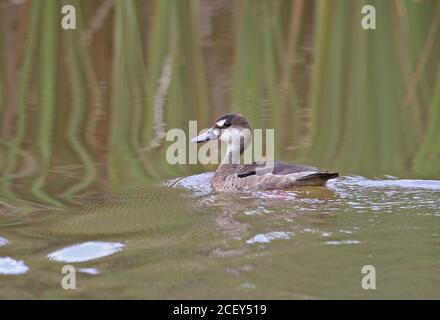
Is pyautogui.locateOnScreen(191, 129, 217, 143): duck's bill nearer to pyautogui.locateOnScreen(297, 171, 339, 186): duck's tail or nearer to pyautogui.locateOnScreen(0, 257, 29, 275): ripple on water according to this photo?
pyautogui.locateOnScreen(297, 171, 339, 186): duck's tail

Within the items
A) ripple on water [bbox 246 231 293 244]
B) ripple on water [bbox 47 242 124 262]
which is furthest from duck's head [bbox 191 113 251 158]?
ripple on water [bbox 47 242 124 262]

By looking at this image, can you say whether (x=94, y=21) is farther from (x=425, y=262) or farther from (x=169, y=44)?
(x=425, y=262)

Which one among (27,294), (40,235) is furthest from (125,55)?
(27,294)

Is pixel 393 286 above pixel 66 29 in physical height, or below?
below

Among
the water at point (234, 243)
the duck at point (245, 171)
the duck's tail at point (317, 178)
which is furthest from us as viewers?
the duck at point (245, 171)

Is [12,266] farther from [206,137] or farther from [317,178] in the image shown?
[206,137]

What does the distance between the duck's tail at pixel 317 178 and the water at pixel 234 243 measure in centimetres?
7

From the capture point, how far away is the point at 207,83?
34.3ft

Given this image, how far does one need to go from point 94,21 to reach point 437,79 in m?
4.56

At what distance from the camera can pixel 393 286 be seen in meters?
5.06

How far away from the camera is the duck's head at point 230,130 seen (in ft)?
28.3

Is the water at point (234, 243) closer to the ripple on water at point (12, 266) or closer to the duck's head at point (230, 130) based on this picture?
the ripple on water at point (12, 266)

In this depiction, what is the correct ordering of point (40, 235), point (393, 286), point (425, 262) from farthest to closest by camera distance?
1. point (40, 235)
2. point (425, 262)
3. point (393, 286)

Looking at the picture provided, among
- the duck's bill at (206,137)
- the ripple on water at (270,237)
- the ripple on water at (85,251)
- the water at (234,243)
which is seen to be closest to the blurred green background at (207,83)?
the duck's bill at (206,137)
